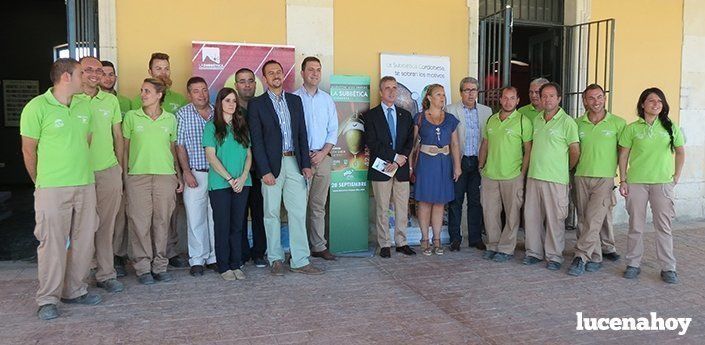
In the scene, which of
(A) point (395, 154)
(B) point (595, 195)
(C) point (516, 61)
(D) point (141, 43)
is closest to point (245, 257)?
(A) point (395, 154)

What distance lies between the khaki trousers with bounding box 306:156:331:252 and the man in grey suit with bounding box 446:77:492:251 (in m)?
1.41

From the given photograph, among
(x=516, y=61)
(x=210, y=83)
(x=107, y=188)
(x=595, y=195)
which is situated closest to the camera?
(x=107, y=188)

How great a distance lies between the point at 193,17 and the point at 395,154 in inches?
95.2

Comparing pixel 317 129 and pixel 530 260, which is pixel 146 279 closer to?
pixel 317 129

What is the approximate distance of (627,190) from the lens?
4.82 m

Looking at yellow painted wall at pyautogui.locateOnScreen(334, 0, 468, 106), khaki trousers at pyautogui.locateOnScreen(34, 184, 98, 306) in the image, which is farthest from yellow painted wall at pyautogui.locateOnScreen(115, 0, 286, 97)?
khaki trousers at pyautogui.locateOnScreen(34, 184, 98, 306)

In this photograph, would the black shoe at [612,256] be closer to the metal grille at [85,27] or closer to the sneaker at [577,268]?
the sneaker at [577,268]

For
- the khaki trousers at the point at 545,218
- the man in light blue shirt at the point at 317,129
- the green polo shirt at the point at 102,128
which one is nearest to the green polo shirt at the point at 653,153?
the khaki trousers at the point at 545,218

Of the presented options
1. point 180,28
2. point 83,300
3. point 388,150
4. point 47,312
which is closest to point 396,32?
point 388,150

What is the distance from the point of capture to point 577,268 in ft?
16.2

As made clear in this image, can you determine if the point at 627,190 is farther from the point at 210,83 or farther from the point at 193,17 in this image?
the point at 193,17

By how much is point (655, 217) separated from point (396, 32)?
320 centimetres

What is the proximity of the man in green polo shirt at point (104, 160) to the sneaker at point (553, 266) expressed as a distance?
12.2 ft

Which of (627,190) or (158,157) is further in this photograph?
(627,190)
